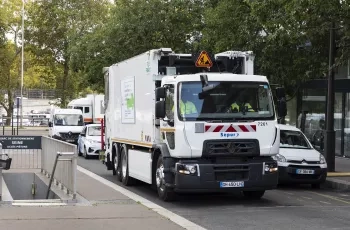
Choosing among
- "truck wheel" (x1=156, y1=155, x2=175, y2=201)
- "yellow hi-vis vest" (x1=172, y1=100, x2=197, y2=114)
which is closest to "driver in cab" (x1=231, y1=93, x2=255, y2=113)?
"yellow hi-vis vest" (x1=172, y1=100, x2=197, y2=114)

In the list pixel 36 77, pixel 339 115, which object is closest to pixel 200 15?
pixel 339 115

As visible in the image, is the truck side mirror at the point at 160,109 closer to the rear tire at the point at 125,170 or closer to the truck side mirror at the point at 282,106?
the truck side mirror at the point at 282,106

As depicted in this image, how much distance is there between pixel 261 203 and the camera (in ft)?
41.4

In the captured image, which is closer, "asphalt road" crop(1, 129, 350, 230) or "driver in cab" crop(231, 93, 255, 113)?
"asphalt road" crop(1, 129, 350, 230)

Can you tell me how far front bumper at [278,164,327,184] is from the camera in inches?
594

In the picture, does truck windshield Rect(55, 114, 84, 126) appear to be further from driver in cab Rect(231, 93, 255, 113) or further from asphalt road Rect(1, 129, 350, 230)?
driver in cab Rect(231, 93, 255, 113)

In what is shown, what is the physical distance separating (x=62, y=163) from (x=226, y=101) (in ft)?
14.0

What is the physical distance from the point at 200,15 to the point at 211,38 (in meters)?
5.59

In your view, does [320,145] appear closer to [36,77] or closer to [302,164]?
[302,164]

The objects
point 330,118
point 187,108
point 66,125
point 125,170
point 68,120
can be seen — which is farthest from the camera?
point 68,120

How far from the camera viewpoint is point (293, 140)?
1669cm

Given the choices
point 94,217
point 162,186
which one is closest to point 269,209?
point 162,186

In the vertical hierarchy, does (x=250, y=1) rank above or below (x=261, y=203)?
above

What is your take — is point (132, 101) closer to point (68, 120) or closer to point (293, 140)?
point (293, 140)
